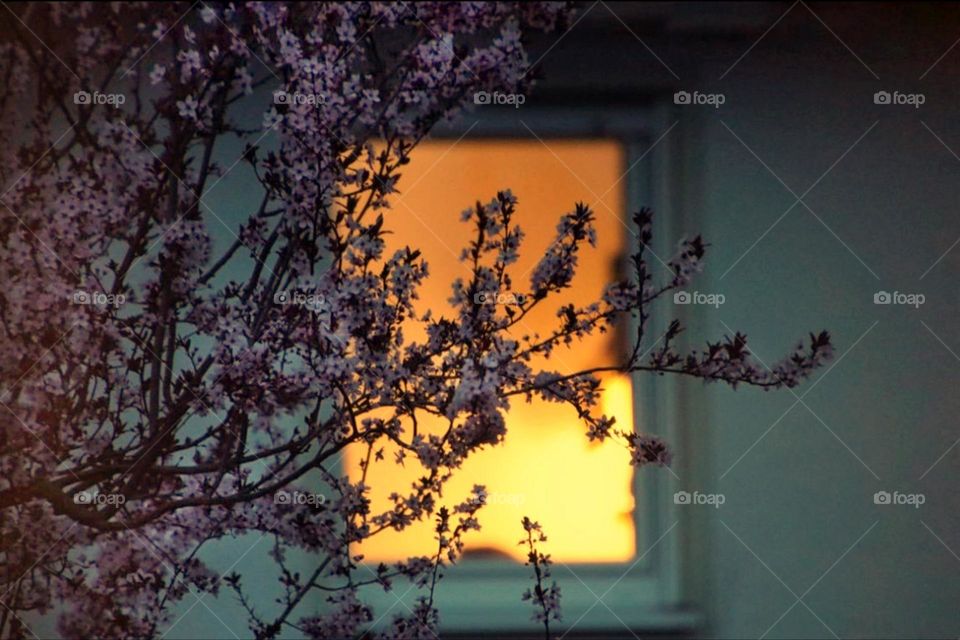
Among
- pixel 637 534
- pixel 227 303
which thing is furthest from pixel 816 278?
pixel 227 303

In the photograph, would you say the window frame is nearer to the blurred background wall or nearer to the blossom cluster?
the blurred background wall

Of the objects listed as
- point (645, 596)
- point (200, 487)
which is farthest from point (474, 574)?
point (200, 487)

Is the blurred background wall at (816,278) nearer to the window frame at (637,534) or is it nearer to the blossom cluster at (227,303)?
the window frame at (637,534)

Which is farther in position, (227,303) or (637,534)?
(637,534)

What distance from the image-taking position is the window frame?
1.89m

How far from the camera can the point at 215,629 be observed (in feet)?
6.18

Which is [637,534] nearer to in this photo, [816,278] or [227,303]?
[816,278]

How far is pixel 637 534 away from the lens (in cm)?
198

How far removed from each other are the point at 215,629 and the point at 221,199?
0.82m

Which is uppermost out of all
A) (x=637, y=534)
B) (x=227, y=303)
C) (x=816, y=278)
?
(x=816, y=278)

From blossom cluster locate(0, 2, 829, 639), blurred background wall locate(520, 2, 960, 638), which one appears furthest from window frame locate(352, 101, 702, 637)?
blossom cluster locate(0, 2, 829, 639)

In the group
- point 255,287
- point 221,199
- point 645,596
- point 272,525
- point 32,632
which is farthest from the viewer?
point 645,596

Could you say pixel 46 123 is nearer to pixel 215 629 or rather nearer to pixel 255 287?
pixel 255 287

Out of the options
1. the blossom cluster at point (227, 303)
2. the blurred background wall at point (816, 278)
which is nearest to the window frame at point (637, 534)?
the blurred background wall at point (816, 278)
